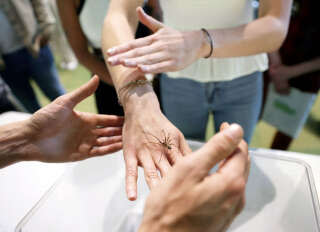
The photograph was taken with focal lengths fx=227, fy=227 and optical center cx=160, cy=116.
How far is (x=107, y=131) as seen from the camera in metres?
1.01

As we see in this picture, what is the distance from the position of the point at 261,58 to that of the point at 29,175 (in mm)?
1199

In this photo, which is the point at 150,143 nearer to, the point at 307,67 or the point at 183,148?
the point at 183,148

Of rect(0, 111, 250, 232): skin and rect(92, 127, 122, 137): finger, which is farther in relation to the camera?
rect(92, 127, 122, 137): finger

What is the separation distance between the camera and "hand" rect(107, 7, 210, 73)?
74cm

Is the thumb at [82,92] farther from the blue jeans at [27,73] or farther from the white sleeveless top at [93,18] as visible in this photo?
the blue jeans at [27,73]

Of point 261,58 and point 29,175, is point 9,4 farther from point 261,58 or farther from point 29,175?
point 261,58

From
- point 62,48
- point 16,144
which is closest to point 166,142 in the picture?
point 16,144

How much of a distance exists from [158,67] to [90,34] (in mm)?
825

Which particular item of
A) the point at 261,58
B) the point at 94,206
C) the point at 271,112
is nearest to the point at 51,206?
the point at 94,206

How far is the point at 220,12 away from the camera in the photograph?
3.19ft

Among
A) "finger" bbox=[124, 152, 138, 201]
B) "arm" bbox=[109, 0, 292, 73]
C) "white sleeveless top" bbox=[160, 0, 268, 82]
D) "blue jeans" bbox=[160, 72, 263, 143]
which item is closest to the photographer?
"finger" bbox=[124, 152, 138, 201]

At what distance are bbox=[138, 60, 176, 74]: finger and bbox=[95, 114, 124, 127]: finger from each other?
1.09ft

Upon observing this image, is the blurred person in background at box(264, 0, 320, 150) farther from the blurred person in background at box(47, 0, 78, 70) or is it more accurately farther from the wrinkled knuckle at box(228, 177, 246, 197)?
the blurred person in background at box(47, 0, 78, 70)

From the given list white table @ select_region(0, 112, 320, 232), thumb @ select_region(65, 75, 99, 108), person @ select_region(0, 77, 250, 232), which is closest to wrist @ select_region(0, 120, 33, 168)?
white table @ select_region(0, 112, 320, 232)
